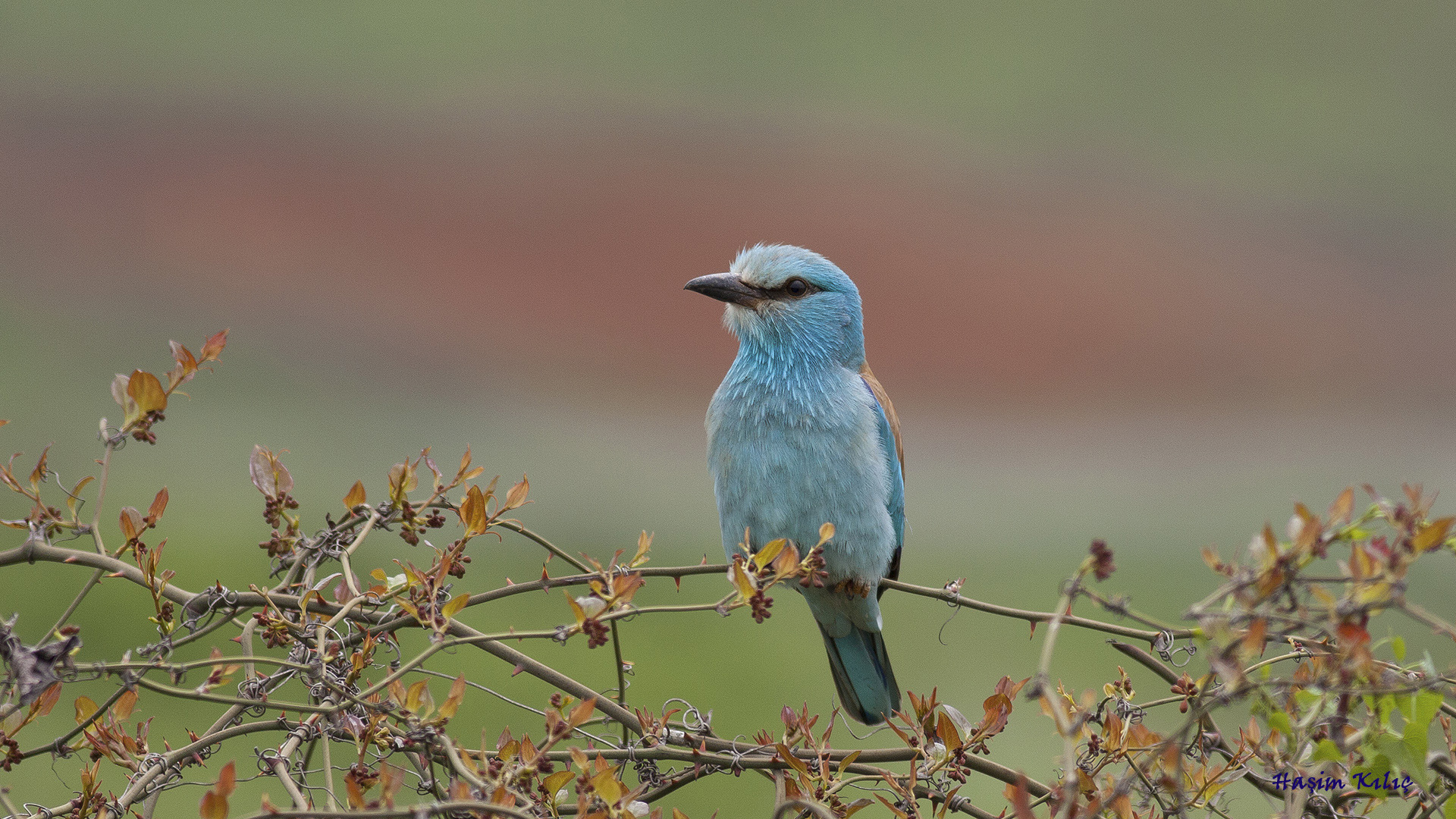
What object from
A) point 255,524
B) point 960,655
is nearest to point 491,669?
point 255,524

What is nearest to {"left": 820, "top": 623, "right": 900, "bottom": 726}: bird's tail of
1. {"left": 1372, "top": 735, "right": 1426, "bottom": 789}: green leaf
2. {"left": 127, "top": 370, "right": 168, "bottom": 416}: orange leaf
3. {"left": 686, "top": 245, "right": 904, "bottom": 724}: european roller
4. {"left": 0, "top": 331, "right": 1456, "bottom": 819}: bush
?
{"left": 686, "top": 245, "right": 904, "bottom": 724}: european roller

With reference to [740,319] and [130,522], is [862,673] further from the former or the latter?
[130,522]

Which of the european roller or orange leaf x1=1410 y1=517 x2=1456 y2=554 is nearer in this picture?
orange leaf x1=1410 y1=517 x2=1456 y2=554

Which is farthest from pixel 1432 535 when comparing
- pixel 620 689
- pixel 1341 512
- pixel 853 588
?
pixel 853 588

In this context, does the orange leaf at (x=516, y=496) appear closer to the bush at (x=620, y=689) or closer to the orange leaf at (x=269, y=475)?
the bush at (x=620, y=689)

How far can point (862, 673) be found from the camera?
10.4 ft

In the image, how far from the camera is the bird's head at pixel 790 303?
3.07 metres

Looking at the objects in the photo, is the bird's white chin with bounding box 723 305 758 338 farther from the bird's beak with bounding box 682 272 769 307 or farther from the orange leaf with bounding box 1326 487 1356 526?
the orange leaf with bounding box 1326 487 1356 526

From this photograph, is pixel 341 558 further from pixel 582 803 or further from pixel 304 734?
pixel 582 803

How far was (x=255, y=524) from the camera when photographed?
6902mm

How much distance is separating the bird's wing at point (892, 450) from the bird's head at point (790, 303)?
11 centimetres

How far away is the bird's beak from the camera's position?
10.2 ft

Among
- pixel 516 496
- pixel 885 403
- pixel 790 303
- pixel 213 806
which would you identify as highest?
pixel 790 303

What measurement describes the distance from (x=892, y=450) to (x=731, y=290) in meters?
0.60
